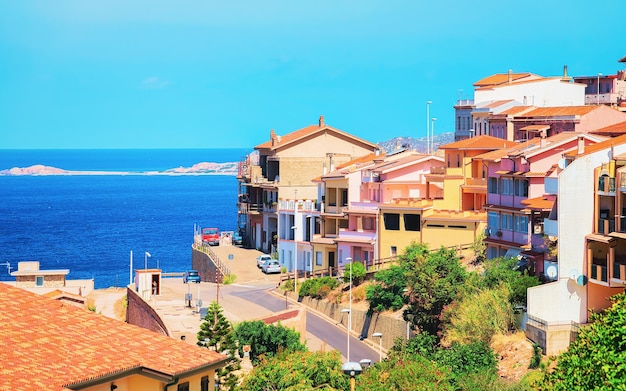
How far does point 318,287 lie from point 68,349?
37031 mm

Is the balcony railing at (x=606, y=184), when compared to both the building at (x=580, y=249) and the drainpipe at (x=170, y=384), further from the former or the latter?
the drainpipe at (x=170, y=384)

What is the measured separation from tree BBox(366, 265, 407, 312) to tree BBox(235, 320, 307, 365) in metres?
8.04

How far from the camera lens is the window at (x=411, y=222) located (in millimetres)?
61906

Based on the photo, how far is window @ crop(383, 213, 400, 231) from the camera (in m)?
62.9

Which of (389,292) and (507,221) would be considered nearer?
(389,292)

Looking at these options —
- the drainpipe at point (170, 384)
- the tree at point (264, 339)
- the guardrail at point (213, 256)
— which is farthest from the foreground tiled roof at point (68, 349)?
the guardrail at point (213, 256)

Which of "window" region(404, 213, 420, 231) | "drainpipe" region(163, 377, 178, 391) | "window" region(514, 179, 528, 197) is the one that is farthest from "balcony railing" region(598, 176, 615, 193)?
"drainpipe" region(163, 377, 178, 391)

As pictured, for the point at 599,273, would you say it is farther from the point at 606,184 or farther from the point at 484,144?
the point at 484,144

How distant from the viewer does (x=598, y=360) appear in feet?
92.7

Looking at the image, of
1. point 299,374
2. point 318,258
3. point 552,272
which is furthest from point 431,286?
point 318,258

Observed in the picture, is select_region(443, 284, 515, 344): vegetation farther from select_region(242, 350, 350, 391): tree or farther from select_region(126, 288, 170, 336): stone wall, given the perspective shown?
select_region(126, 288, 170, 336): stone wall

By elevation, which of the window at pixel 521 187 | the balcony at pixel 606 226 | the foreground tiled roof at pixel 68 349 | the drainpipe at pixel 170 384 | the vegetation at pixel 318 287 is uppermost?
the window at pixel 521 187

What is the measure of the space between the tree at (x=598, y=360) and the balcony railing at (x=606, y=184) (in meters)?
10.4

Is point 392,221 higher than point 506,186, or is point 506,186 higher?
point 506,186
